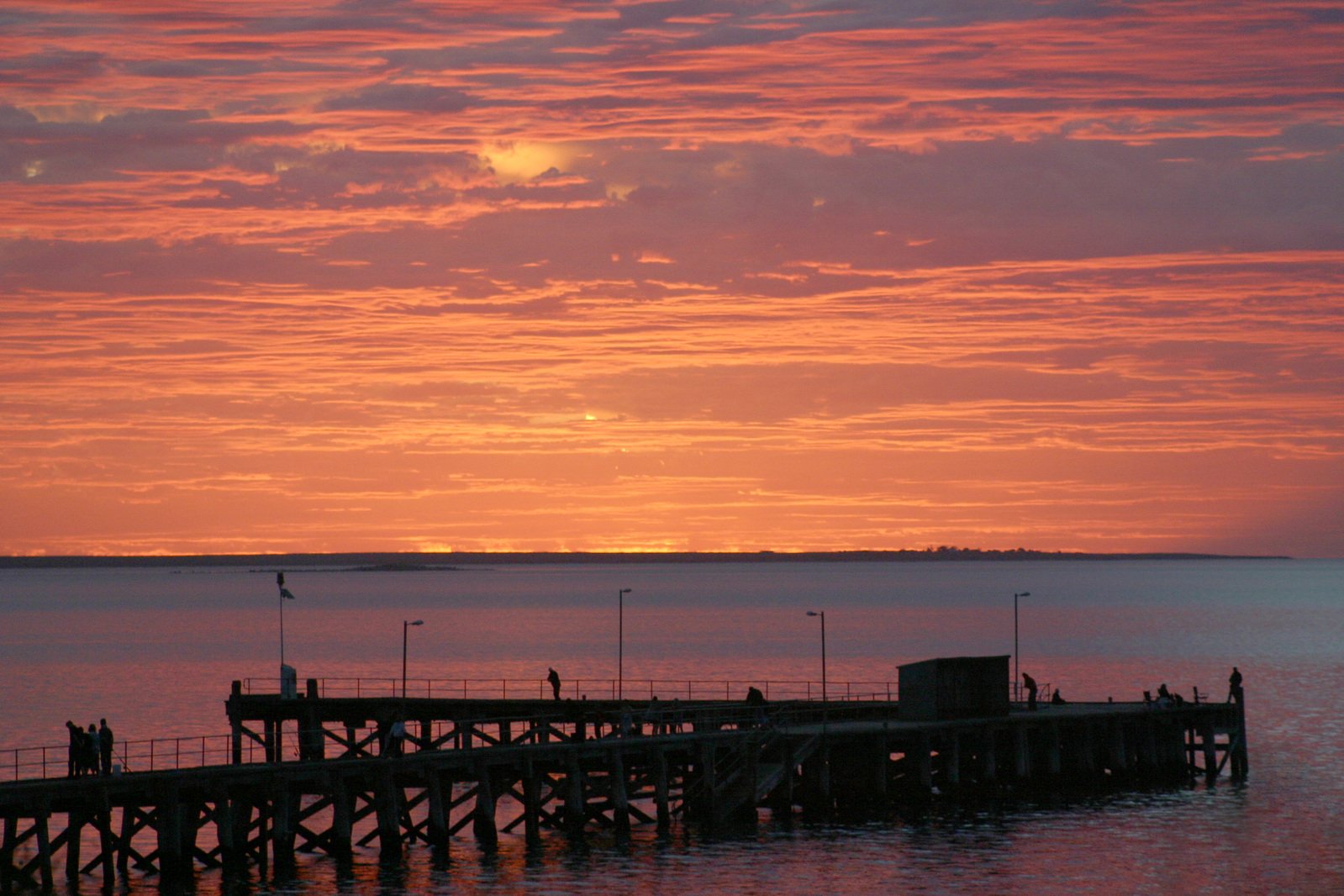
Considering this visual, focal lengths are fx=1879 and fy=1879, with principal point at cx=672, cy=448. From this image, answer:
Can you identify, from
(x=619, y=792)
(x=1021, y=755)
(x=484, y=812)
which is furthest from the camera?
(x=1021, y=755)

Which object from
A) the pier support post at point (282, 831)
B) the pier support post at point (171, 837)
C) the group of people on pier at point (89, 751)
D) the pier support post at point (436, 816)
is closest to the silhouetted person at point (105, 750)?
the group of people on pier at point (89, 751)

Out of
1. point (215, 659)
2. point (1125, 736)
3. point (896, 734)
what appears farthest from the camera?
point (215, 659)

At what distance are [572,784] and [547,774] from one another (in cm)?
189

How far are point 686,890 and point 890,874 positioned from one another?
6.30 metres

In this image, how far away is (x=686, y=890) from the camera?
49906 mm

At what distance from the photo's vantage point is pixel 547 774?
199 ft

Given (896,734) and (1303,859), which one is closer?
(1303,859)

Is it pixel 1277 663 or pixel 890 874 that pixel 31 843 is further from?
pixel 1277 663

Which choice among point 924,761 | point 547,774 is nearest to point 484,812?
point 547,774

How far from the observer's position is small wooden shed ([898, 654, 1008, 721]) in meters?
68.6

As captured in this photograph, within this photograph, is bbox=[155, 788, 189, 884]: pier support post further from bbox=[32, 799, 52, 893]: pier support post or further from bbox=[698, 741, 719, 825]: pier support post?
bbox=[698, 741, 719, 825]: pier support post

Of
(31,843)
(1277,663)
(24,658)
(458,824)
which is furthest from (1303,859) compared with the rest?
(24,658)

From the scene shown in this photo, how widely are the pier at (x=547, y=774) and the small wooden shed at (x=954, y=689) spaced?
7.9 inches

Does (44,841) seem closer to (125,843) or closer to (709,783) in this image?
(125,843)
